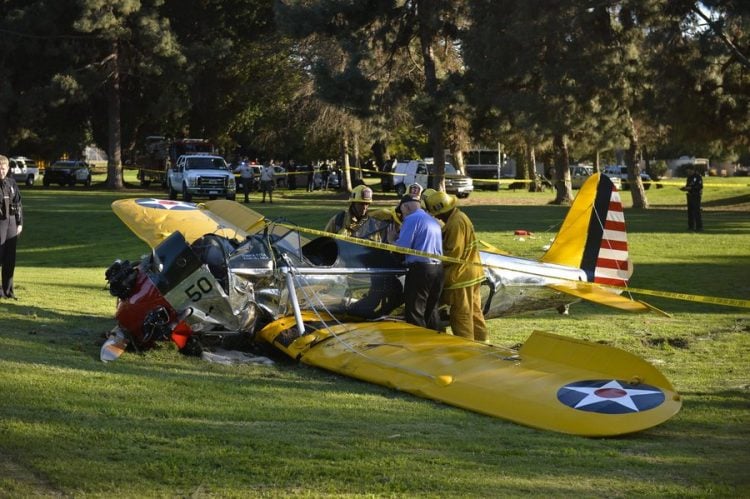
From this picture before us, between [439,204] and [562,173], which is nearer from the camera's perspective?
[439,204]

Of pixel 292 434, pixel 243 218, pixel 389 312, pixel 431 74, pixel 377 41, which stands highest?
pixel 377 41

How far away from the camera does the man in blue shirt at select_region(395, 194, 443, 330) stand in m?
11.3

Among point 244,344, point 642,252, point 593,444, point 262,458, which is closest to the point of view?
point 262,458

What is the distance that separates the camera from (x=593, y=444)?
7359mm

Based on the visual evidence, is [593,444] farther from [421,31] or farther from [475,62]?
[421,31]

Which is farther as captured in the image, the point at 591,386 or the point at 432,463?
the point at 591,386

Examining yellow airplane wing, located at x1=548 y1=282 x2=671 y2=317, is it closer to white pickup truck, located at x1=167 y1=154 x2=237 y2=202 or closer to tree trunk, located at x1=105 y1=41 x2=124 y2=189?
white pickup truck, located at x1=167 y1=154 x2=237 y2=202

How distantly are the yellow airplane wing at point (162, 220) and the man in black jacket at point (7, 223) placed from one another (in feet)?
5.76

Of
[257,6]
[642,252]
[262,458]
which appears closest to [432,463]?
[262,458]

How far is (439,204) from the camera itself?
39.8 ft

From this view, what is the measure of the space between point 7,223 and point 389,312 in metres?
5.60

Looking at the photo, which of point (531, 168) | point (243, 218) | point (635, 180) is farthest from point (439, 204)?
point (531, 168)

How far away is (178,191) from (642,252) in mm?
26959

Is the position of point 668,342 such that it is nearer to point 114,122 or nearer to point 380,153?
point 114,122
